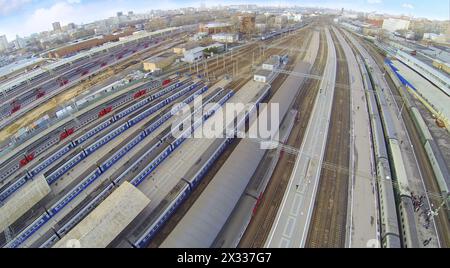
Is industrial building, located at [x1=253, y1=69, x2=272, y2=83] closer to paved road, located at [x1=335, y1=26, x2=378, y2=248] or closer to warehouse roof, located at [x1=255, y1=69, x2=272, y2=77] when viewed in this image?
warehouse roof, located at [x1=255, y1=69, x2=272, y2=77]

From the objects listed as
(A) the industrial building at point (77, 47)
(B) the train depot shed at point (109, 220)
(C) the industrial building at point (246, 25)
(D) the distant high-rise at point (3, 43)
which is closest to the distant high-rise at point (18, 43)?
(D) the distant high-rise at point (3, 43)

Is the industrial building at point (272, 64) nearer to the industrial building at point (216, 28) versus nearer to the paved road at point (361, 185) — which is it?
the paved road at point (361, 185)

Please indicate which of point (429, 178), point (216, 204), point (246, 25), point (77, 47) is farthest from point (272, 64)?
point (77, 47)

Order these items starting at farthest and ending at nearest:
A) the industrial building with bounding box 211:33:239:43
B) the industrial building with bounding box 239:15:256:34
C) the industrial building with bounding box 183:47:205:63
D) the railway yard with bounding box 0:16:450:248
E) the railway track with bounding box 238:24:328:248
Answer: the industrial building with bounding box 239:15:256:34, the industrial building with bounding box 211:33:239:43, the industrial building with bounding box 183:47:205:63, the railway track with bounding box 238:24:328:248, the railway yard with bounding box 0:16:450:248

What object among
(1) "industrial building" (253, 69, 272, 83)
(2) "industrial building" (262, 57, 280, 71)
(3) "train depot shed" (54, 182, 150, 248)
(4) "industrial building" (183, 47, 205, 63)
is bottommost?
(3) "train depot shed" (54, 182, 150, 248)

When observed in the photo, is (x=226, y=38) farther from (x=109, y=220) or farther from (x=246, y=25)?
(x=109, y=220)

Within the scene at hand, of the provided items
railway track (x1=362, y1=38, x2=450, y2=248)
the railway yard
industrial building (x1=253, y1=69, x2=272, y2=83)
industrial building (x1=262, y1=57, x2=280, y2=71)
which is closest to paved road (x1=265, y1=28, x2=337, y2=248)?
the railway yard
